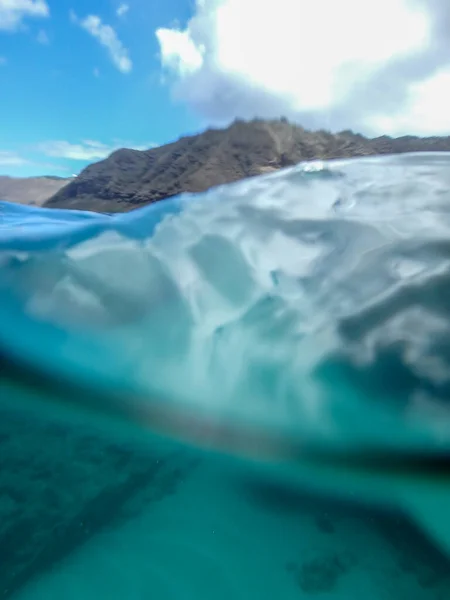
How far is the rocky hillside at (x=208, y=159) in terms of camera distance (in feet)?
76.5

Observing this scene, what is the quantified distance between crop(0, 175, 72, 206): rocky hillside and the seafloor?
147 feet

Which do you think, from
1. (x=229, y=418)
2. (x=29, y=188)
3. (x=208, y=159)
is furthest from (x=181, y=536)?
(x=29, y=188)

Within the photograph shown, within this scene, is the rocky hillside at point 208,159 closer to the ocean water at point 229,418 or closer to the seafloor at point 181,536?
the ocean water at point 229,418

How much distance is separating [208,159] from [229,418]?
24776 millimetres

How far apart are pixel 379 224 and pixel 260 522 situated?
0.85 m

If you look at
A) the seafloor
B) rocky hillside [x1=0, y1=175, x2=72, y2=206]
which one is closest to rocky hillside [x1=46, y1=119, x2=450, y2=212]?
rocky hillside [x1=0, y1=175, x2=72, y2=206]

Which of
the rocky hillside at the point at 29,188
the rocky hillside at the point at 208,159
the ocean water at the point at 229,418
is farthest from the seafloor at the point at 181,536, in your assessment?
the rocky hillside at the point at 29,188

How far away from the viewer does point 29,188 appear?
149ft

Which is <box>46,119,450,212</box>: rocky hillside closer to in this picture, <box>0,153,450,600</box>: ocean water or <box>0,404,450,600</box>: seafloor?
<box>0,153,450,600</box>: ocean water

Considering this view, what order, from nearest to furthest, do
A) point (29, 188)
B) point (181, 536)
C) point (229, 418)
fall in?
1. point (181, 536)
2. point (229, 418)
3. point (29, 188)

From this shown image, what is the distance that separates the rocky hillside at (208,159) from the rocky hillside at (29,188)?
1566 centimetres

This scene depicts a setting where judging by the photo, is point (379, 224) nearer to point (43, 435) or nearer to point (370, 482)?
point (370, 482)

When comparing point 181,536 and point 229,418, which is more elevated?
point 229,418

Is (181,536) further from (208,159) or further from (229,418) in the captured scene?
(208,159)
